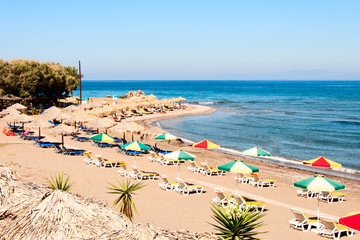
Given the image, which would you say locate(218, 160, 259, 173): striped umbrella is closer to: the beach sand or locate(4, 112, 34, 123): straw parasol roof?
the beach sand

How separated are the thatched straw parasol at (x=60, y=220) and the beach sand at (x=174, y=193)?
417 centimetres

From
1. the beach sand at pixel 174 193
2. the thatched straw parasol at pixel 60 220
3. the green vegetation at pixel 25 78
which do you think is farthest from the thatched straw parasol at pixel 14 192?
the green vegetation at pixel 25 78

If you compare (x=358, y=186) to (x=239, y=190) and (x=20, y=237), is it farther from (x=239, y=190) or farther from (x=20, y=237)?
(x=20, y=237)

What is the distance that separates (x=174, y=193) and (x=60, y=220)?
8624 millimetres

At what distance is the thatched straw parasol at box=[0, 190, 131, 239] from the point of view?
593cm

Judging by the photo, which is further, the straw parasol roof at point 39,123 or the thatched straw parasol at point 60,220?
the straw parasol roof at point 39,123

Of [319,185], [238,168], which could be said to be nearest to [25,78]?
[238,168]

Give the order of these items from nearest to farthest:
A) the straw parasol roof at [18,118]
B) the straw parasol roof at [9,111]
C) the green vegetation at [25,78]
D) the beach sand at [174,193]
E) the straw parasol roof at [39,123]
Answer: the beach sand at [174,193] < the straw parasol roof at [39,123] < the straw parasol roof at [18,118] < the straw parasol roof at [9,111] < the green vegetation at [25,78]

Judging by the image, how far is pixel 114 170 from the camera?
17.7 metres

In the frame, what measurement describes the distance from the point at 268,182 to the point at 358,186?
4647 mm

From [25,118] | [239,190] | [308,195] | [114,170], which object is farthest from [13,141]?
[308,195]

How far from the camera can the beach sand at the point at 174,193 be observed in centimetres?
1149

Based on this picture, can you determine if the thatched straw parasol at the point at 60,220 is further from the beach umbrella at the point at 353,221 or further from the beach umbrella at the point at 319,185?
the beach umbrella at the point at 319,185

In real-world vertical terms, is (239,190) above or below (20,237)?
below
